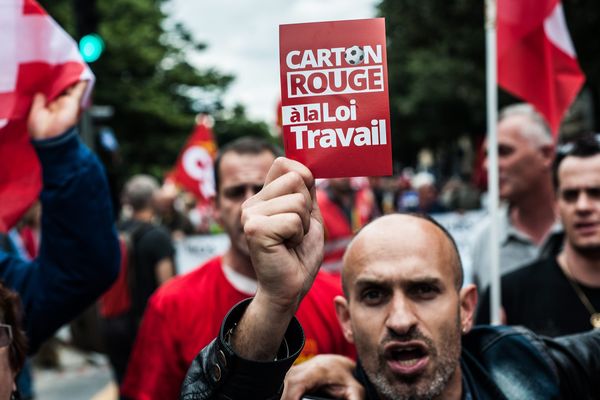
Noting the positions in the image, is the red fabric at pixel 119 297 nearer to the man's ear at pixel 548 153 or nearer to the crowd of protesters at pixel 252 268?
the crowd of protesters at pixel 252 268

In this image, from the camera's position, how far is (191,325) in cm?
329

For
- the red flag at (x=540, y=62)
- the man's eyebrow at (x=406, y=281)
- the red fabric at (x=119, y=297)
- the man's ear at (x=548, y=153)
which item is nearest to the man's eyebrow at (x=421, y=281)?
the man's eyebrow at (x=406, y=281)

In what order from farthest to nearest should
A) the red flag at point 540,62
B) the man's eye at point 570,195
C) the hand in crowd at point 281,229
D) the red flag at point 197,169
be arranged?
the red flag at point 197,169, the red flag at point 540,62, the man's eye at point 570,195, the hand in crowd at point 281,229

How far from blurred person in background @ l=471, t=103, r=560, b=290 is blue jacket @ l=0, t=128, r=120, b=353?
8.15 feet

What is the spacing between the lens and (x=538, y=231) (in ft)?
15.3

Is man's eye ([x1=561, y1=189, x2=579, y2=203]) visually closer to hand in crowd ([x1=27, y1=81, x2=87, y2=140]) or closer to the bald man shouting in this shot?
the bald man shouting

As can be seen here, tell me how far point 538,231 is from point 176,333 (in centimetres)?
238

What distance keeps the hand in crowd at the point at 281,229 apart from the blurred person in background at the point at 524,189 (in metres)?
2.92

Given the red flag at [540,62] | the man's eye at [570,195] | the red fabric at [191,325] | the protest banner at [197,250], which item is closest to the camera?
the red fabric at [191,325]

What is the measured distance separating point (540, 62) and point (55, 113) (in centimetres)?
269

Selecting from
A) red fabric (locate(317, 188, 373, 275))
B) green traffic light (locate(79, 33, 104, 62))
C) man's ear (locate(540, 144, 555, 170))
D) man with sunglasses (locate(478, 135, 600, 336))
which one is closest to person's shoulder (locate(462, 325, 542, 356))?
man with sunglasses (locate(478, 135, 600, 336))

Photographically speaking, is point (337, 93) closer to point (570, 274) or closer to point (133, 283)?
point (570, 274)

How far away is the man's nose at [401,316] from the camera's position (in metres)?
2.35

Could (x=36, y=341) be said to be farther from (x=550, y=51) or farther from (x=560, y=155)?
(x=550, y=51)
